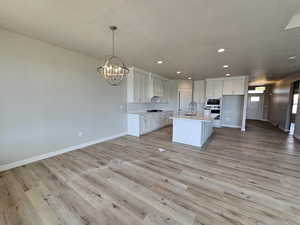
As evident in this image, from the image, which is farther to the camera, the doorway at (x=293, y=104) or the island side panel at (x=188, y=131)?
the doorway at (x=293, y=104)

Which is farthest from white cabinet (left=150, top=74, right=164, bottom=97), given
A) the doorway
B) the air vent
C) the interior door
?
the interior door

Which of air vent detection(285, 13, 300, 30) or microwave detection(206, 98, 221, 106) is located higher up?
air vent detection(285, 13, 300, 30)

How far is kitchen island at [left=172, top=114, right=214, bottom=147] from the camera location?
3.87 metres

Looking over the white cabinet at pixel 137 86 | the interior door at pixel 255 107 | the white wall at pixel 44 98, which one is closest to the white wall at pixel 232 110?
the interior door at pixel 255 107

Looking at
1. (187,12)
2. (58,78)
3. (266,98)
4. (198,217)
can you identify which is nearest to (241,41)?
(187,12)

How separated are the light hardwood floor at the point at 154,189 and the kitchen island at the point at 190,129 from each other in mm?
588

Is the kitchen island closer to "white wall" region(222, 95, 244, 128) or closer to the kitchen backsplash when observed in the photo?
the kitchen backsplash

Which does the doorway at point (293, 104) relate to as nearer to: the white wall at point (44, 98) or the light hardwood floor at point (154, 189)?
the light hardwood floor at point (154, 189)

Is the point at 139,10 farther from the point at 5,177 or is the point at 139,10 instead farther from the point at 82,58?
the point at 5,177

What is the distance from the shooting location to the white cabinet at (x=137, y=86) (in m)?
5.07

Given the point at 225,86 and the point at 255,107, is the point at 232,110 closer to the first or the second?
the point at 225,86

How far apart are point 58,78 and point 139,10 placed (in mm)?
2574

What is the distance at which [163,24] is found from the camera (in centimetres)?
222

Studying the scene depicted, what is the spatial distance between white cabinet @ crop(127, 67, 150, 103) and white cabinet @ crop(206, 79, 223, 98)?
11.1 ft
